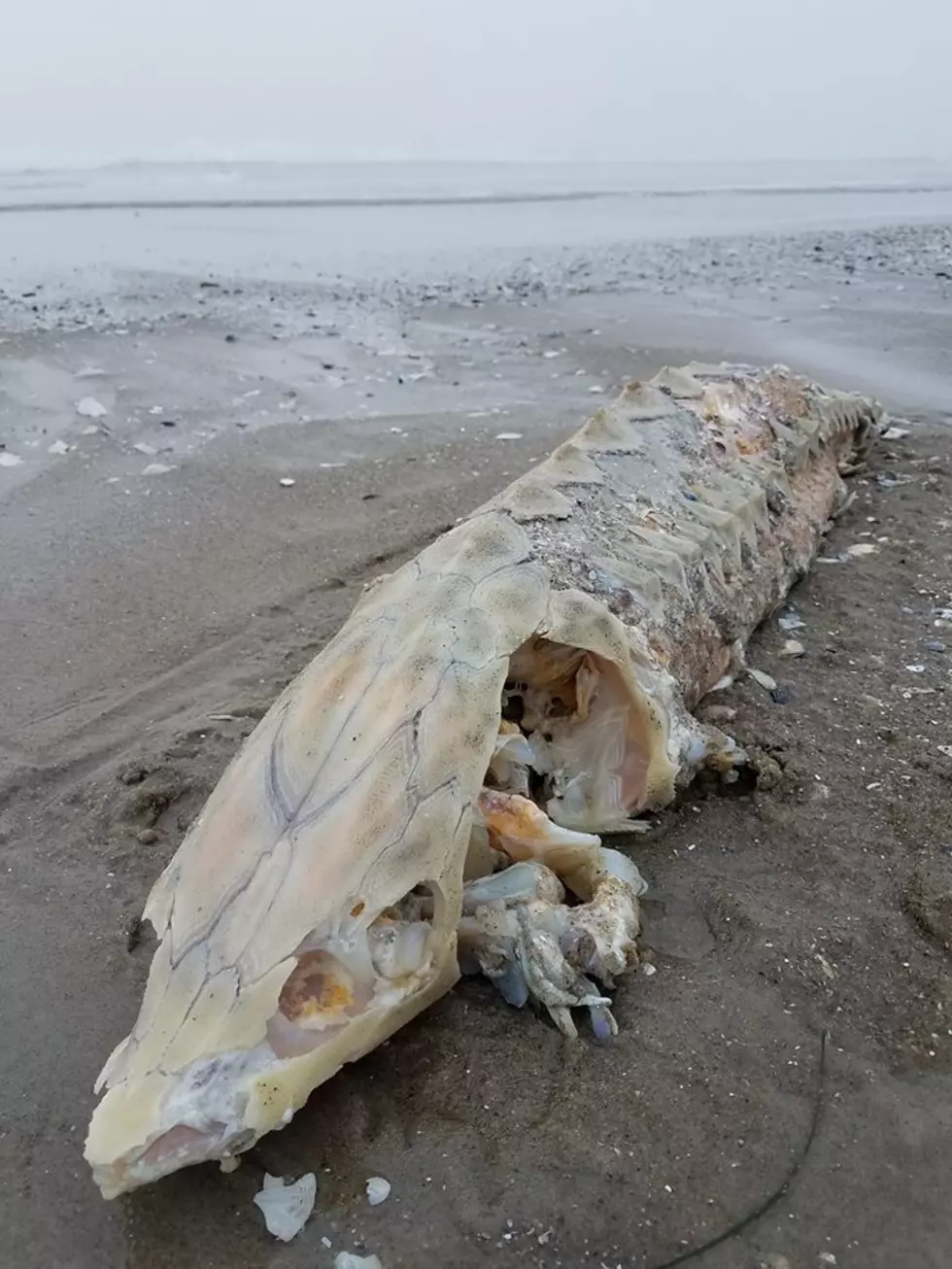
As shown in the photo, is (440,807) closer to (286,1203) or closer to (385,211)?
(286,1203)

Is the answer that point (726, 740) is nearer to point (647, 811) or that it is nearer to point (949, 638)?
point (647, 811)

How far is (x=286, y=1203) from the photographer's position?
203 cm

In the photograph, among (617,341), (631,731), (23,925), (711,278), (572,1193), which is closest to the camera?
(572,1193)

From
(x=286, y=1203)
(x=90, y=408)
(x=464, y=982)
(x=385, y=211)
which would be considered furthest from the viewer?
(x=385, y=211)

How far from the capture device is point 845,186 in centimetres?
2184

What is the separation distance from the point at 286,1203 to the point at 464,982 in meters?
0.61

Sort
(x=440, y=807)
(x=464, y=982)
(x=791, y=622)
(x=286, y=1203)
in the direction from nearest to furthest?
(x=286, y=1203)
(x=440, y=807)
(x=464, y=982)
(x=791, y=622)

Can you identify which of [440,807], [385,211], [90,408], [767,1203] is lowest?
[767,1203]

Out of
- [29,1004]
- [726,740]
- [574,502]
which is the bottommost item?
[29,1004]

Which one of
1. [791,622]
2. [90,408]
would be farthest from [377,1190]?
[90,408]

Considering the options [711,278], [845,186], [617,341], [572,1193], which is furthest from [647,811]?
[845,186]

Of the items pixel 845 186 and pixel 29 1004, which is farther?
pixel 845 186

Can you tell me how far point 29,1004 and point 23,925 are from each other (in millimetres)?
295

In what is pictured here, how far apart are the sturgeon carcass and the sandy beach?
0.61ft
